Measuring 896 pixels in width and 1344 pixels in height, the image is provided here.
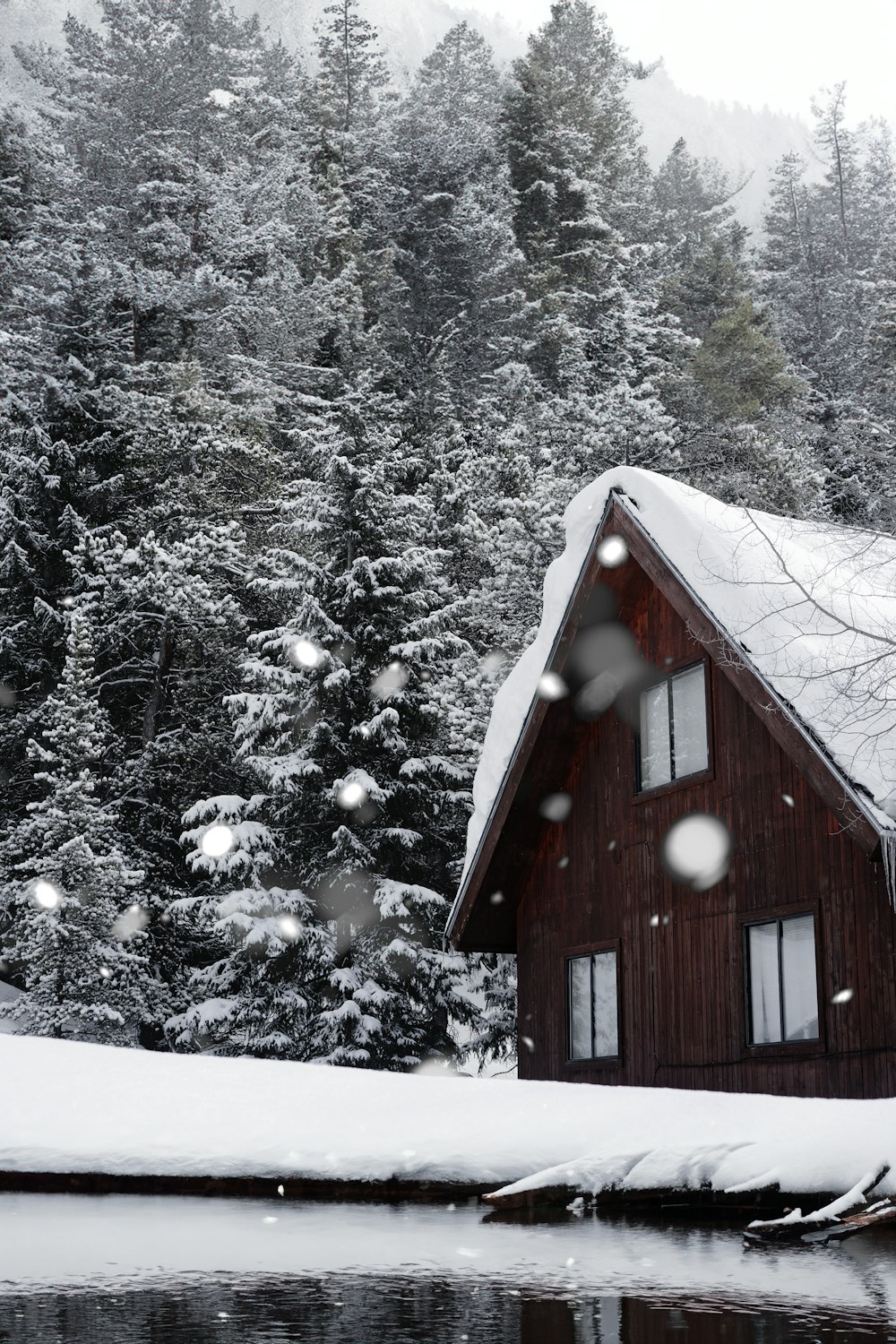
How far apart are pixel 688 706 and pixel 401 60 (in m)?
116

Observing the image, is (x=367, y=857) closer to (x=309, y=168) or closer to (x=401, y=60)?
(x=309, y=168)

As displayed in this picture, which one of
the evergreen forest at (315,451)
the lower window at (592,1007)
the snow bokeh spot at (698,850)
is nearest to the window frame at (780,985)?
the snow bokeh spot at (698,850)

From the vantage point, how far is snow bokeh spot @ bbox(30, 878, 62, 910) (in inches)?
1143

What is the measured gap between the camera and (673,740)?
1628 cm

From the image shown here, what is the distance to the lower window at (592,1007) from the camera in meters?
16.8

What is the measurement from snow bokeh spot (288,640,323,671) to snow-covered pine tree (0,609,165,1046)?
5.70 m

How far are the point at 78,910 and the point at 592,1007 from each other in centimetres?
1511

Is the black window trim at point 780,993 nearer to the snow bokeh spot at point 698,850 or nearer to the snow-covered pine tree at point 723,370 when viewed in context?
the snow bokeh spot at point 698,850

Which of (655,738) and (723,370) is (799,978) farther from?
(723,370)

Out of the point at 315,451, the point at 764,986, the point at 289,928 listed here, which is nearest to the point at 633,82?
the point at 315,451

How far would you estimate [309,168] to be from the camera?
53688 mm

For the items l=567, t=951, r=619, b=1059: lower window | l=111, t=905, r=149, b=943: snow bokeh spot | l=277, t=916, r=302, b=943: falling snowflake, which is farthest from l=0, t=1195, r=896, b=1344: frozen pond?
l=111, t=905, r=149, b=943: snow bokeh spot

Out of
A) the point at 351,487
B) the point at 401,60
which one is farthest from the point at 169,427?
the point at 401,60

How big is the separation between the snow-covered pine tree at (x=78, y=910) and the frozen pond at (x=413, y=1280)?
20102 millimetres
